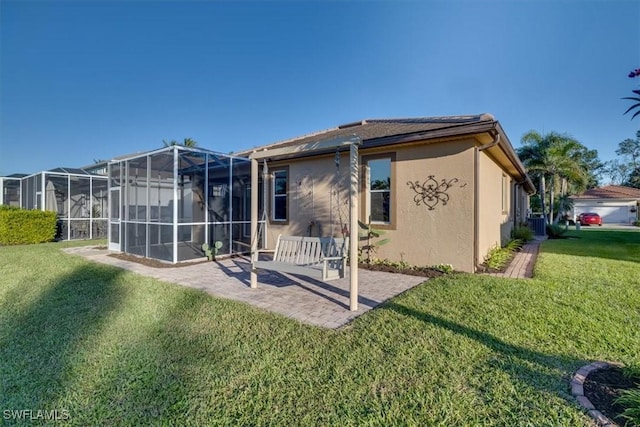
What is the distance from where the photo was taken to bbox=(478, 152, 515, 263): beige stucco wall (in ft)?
22.7

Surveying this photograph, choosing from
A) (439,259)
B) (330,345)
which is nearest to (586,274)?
(439,259)

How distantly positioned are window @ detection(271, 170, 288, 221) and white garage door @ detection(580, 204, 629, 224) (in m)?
38.0

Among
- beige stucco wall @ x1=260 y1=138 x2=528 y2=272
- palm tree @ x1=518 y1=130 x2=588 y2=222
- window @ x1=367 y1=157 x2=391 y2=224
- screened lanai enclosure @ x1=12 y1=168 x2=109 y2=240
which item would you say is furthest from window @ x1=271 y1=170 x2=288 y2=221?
palm tree @ x1=518 y1=130 x2=588 y2=222

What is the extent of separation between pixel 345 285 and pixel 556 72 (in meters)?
11.5

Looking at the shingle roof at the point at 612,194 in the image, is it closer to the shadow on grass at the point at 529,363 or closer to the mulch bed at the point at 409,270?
the mulch bed at the point at 409,270

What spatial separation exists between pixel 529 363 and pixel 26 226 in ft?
55.9

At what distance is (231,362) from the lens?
2.84m

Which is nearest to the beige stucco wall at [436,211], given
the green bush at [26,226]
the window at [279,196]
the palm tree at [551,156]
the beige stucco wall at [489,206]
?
the beige stucco wall at [489,206]

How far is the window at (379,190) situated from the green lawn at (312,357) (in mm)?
2815

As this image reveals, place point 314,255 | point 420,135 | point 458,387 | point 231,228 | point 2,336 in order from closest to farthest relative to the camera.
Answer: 1. point 458,387
2. point 2,336
3. point 314,255
4. point 420,135
5. point 231,228

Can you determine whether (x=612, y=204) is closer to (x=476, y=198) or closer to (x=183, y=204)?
(x=476, y=198)

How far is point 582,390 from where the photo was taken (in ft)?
7.58

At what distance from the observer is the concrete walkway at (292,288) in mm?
4203

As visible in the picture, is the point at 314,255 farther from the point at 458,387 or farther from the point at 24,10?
the point at 24,10
